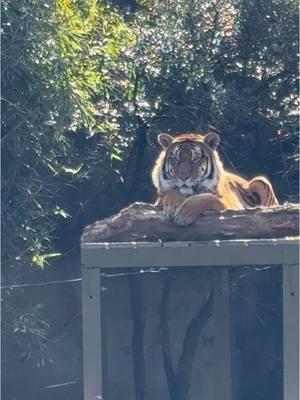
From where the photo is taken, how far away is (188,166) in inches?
295

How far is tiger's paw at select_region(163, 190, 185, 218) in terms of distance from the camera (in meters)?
6.95

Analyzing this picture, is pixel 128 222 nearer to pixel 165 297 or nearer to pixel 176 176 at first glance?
pixel 176 176

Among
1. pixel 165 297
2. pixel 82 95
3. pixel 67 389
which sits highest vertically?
pixel 82 95

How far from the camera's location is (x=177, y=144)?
302 inches

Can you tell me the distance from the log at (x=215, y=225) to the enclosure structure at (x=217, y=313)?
54 millimetres

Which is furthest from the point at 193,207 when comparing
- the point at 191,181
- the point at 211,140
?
the point at 211,140

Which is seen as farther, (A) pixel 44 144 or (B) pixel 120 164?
(B) pixel 120 164

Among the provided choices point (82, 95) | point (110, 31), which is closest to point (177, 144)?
point (82, 95)

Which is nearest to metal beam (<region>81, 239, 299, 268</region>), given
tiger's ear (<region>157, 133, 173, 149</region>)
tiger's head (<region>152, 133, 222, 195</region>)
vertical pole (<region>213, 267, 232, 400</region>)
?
tiger's head (<region>152, 133, 222, 195</region>)

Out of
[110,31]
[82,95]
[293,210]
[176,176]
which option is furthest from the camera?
Result: [110,31]

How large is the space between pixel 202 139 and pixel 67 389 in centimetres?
339

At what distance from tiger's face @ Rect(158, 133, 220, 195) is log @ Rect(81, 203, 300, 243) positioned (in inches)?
12.6

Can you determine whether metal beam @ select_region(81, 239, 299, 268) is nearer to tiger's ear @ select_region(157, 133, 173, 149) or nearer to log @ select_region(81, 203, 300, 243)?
log @ select_region(81, 203, 300, 243)

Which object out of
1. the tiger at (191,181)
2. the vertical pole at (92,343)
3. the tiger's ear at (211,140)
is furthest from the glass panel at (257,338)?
the vertical pole at (92,343)
